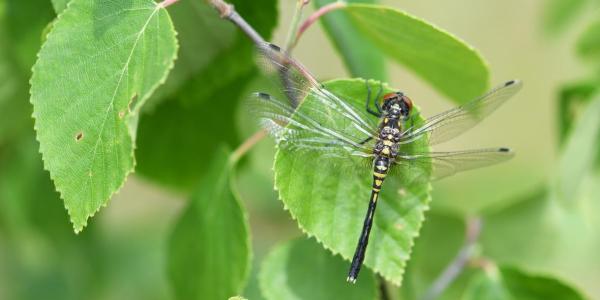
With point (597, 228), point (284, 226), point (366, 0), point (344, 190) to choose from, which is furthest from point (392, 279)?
point (284, 226)

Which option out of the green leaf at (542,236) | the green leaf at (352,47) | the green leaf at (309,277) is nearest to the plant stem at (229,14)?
the green leaf at (352,47)

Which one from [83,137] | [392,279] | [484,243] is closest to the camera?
[83,137]

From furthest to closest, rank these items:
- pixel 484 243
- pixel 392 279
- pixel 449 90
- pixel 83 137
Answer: pixel 484 243 → pixel 449 90 → pixel 392 279 → pixel 83 137

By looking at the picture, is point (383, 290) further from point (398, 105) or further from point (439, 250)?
point (439, 250)

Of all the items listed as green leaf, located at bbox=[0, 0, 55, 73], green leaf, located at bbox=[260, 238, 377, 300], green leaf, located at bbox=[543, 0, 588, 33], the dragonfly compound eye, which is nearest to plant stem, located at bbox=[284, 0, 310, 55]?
the dragonfly compound eye

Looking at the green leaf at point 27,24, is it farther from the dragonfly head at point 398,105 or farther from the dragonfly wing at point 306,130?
the dragonfly head at point 398,105

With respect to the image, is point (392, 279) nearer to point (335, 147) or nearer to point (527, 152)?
point (335, 147)

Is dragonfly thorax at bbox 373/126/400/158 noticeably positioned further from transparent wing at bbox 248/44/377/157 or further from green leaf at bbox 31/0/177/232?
green leaf at bbox 31/0/177/232
